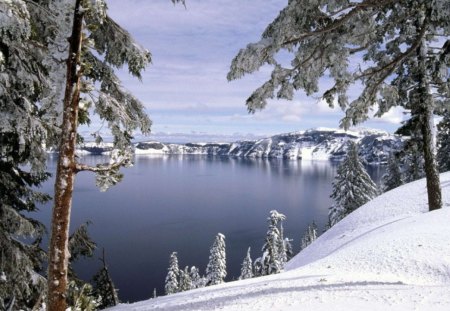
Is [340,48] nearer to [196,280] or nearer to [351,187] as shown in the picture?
[351,187]

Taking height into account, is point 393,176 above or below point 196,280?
above

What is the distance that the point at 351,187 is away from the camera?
36500 millimetres

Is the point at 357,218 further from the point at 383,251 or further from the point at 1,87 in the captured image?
the point at 1,87

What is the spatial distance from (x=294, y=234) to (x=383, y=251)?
6816 cm

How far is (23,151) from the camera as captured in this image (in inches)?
308

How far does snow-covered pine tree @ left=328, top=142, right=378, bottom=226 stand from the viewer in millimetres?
36188

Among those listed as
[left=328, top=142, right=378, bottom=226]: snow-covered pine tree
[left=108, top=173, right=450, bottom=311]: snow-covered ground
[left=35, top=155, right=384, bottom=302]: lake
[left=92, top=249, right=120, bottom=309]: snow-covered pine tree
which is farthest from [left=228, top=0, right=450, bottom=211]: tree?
[left=35, top=155, right=384, bottom=302]: lake

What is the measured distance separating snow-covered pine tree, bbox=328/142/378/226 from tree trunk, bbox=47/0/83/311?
33577 millimetres

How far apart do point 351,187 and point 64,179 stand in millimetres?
34226

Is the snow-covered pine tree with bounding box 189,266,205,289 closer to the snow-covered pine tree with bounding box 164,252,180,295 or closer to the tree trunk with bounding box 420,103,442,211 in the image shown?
the snow-covered pine tree with bounding box 164,252,180,295

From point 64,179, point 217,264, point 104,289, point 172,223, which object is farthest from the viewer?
point 172,223

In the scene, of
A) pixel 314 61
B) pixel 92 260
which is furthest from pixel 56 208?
pixel 92 260

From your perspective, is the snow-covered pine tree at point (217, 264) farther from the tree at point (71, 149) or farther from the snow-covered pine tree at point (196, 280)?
the tree at point (71, 149)

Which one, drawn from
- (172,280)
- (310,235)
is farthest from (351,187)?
(310,235)
